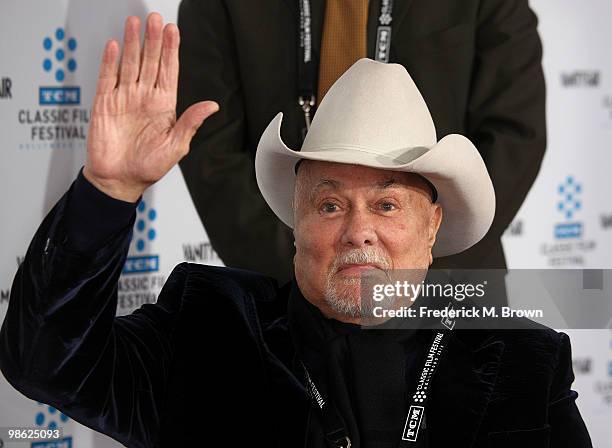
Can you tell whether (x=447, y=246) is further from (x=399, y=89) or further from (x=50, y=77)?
(x=50, y=77)

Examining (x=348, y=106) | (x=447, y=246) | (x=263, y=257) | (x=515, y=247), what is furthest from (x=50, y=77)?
(x=515, y=247)

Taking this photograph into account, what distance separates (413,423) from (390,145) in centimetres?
67

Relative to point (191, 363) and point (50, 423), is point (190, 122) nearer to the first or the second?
point (191, 363)

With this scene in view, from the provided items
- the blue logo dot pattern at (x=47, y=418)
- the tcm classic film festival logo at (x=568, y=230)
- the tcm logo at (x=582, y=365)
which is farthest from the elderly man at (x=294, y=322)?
the tcm logo at (x=582, y=365)

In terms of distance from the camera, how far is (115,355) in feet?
8.16

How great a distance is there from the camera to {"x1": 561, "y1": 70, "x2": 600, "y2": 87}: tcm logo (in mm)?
4215

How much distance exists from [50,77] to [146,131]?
1251 millimetres

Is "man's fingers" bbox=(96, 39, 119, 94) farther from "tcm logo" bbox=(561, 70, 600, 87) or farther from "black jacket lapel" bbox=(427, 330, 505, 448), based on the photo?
"tcm logo" bbox=(561, 70, 600, 87)

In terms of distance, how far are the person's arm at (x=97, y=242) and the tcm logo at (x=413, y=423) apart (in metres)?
0.68

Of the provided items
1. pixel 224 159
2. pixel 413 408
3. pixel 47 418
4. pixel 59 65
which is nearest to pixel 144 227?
pixel 224 159

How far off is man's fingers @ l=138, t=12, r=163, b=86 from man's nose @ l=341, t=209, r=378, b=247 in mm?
556

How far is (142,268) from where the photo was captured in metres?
3.68

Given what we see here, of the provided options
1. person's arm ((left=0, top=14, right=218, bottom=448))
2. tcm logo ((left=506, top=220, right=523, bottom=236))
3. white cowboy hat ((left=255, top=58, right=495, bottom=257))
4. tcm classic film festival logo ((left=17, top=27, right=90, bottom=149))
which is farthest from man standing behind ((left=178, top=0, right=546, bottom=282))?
person's arm ((left=0, top=14, right=218, bottom=448))

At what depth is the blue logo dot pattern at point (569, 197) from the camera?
4273 mm
